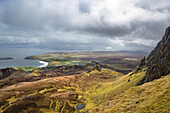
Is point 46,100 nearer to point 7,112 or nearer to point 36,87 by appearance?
point 7,112

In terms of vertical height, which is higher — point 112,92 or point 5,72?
point 112,92

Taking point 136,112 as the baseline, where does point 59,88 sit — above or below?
below

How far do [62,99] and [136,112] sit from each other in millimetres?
75475

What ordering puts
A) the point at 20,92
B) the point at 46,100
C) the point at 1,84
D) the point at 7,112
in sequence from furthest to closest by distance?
the point at 1,84, the point at 20,92, the point at 46,100, the point at 7,112

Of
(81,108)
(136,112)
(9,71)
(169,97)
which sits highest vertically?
(169,97)

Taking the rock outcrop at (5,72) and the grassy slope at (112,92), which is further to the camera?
the rock outcrop at (5,72)

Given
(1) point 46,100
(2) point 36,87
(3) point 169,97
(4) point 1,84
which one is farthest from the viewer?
(4) point 1,84

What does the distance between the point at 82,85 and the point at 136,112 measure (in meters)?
109

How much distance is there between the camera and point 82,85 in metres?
127

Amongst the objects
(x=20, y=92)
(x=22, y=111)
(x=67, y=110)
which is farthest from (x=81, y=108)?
(x=20, y=92)

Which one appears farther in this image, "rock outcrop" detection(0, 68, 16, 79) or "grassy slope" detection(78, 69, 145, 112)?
"rock outcrop" detection(0, 68, 16, 79)

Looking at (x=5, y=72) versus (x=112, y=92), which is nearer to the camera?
(x=112, y=92)

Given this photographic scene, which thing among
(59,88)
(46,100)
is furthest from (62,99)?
(59,88)

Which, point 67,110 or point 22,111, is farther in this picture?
point 67,110
